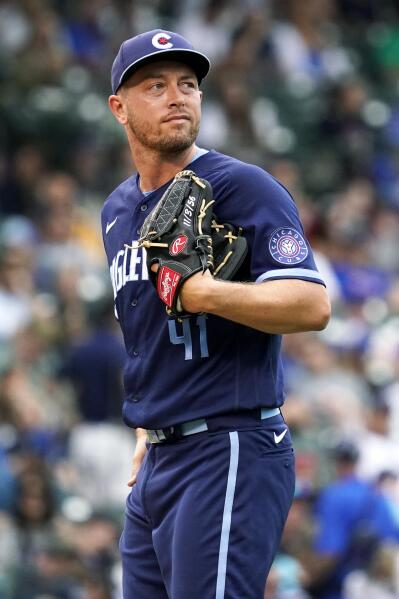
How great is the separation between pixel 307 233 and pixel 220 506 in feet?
22.3

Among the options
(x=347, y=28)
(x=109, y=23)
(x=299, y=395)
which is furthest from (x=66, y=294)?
(x=347, y=28)

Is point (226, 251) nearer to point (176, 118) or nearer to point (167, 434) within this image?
point (176, 118)

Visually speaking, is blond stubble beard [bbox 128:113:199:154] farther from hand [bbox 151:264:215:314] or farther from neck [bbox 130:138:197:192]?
hand [bbox 151:264:215:314]

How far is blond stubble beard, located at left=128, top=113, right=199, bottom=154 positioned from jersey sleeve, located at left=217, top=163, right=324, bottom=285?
20 centimetres

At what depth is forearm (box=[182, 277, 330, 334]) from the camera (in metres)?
3.45

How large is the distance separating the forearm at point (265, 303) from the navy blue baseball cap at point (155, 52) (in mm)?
756

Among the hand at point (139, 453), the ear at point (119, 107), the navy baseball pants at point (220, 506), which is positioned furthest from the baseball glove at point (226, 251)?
the hand at point (139, 453)

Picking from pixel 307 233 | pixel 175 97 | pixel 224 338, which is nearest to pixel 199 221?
pixel 224 338

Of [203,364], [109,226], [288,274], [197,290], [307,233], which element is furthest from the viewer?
[307,233]

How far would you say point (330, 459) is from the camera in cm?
795

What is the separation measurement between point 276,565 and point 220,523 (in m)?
3.28

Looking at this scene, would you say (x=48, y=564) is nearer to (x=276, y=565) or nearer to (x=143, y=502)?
(x=276, y=565)

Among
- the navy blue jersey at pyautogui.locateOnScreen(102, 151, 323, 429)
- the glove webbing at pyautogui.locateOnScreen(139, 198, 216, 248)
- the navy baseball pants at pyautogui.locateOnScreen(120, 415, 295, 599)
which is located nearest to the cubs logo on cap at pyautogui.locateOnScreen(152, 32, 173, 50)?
the navy blue jersey at pyautogui.locateOnScreen(102, 151, 323, 429)

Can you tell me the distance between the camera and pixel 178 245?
347cm
